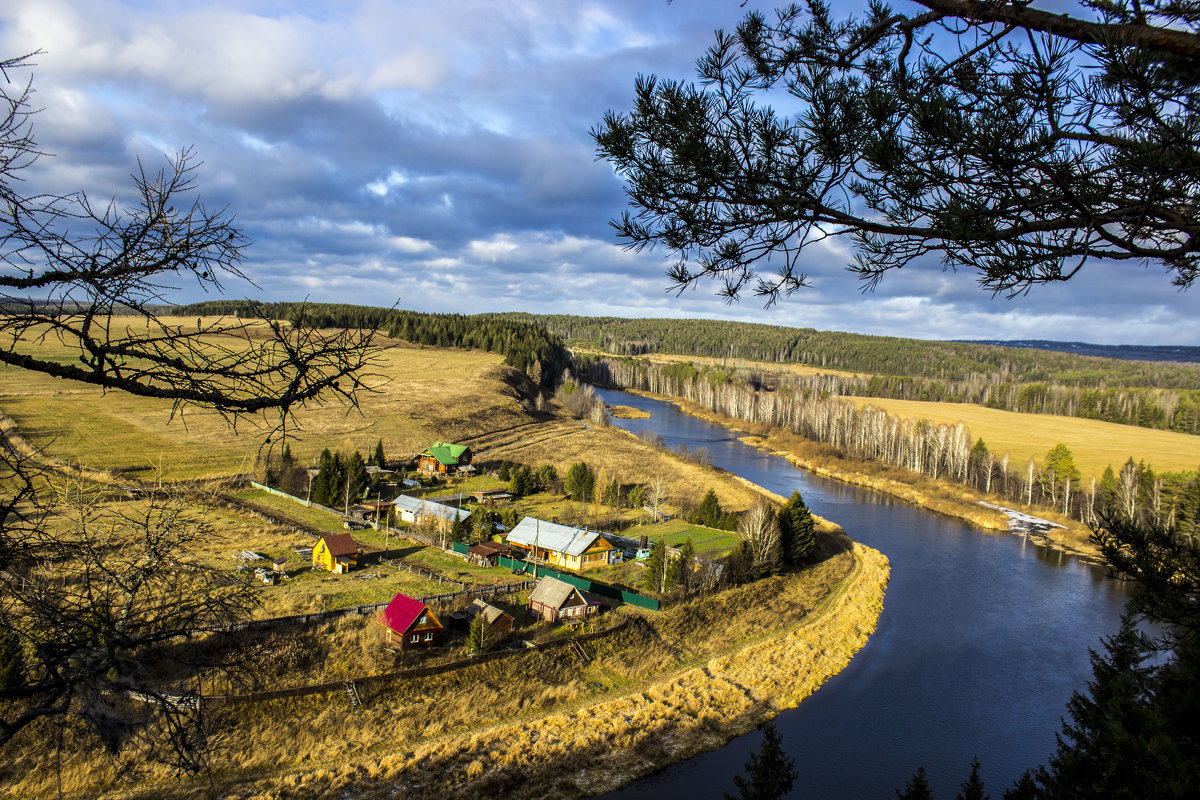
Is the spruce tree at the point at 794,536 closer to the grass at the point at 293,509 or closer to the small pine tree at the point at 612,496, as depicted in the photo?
the small pine tree at the point at 612,496

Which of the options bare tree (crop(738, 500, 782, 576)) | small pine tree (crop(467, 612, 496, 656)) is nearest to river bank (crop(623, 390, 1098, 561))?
bare tree (crop(738, 500, 782, 576))

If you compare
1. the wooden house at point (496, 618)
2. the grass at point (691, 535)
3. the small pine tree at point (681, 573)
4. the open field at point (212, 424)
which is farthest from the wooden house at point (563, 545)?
the open field at point (212, 424)

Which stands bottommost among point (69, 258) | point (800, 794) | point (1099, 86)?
point (800, 794)

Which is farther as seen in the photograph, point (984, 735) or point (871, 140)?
point (984, 735)

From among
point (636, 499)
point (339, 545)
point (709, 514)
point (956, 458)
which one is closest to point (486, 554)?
point (339, 545)

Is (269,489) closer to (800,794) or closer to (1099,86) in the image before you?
(800,794)

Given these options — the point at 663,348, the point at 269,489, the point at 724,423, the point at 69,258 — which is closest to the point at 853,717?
the point at 69,258
